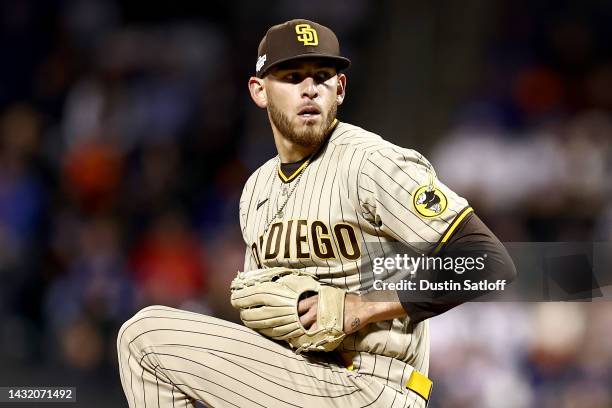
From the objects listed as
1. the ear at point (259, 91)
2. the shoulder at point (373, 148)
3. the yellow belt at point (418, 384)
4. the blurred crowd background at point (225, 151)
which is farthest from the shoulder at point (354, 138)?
the blurred crowd background at point (225, 151)

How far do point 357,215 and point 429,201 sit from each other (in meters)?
0.19

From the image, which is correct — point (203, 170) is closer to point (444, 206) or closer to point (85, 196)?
point (85, 196)

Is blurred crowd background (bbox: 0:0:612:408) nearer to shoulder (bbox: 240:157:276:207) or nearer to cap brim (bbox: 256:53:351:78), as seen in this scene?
shoulder (bbox: 240:157:276:207)

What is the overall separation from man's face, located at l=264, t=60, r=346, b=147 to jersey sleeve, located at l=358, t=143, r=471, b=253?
0.24 meters

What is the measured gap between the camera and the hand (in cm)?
201

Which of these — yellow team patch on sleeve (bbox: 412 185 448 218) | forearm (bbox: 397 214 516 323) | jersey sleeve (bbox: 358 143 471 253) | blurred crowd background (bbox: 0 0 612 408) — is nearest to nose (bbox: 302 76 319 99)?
jersey sleeve (bbox: 358 143 471 253)

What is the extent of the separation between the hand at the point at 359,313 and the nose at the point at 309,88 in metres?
0.53

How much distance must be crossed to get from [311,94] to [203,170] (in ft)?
8.94

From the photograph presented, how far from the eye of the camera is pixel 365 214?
208 centimetres

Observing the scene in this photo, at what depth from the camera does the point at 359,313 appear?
2.02 meters

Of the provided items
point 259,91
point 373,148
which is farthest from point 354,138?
point 259,91

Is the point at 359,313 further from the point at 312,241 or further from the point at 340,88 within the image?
the point at 340,88

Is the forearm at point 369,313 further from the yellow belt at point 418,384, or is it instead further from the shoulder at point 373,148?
the shoulder at point 373,148

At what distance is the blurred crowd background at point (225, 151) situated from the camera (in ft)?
13.0
